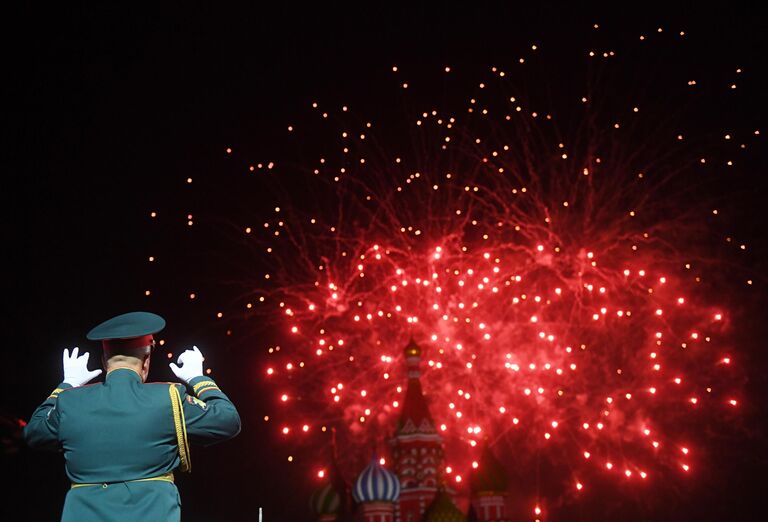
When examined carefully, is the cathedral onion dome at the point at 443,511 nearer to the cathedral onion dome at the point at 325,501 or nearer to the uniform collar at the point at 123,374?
the cathedral onion dome at the point at 325,501

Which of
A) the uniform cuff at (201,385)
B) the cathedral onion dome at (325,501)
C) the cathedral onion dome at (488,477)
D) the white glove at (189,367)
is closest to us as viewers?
the uniform cuff at (201,385)

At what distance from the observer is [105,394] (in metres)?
4.63

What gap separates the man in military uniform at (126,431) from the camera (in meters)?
4.51

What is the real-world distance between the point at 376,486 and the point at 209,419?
51.3 ft

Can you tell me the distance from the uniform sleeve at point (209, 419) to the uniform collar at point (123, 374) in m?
0.27

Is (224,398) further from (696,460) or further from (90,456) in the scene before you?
(696,460)

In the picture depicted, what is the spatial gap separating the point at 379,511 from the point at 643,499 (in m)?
6.47

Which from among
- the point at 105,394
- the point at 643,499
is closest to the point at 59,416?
the point at 105,394

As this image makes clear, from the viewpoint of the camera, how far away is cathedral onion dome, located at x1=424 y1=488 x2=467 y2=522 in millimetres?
19172

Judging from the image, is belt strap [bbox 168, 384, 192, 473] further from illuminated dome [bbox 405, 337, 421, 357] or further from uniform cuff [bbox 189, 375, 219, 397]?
illuminated dome [bbox 405, 337, 421, 357]

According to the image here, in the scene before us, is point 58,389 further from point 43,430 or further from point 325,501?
point 325,501

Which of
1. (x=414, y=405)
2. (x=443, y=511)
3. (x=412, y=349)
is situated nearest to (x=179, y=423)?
(x=443, y=511)

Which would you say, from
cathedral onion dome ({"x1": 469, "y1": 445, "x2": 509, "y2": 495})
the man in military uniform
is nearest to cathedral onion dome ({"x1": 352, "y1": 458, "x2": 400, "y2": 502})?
cathedral onion dome ({"x1": 469, "y1": 445, "x2": 509, "y2": 495})

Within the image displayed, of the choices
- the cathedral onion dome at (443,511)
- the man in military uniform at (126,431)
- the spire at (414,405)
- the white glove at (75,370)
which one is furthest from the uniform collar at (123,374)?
the spire at (414,405)
